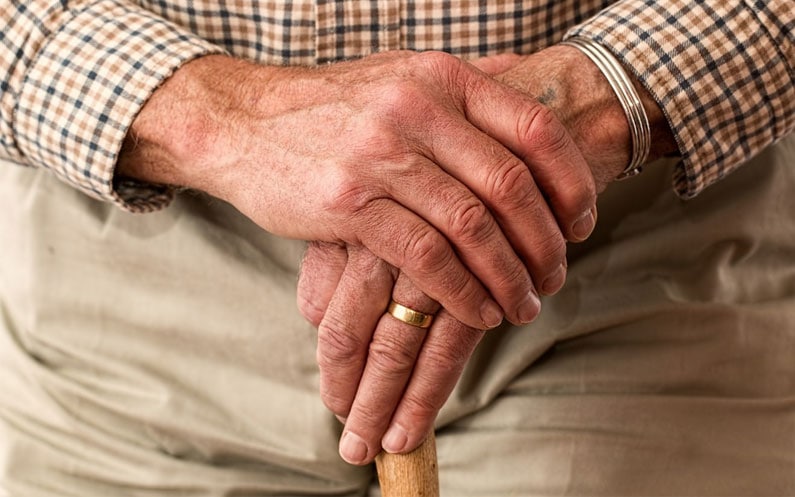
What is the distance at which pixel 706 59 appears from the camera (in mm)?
1012

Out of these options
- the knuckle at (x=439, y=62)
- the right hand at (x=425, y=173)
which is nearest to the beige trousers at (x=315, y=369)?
the right hand at (x=425, y=173)

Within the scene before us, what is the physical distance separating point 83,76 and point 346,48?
29cm

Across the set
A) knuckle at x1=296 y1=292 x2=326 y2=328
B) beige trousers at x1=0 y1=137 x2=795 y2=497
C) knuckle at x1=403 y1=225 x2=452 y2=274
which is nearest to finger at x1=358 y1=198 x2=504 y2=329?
knuckle at x1=403 y1=225 x2=452 y2=274

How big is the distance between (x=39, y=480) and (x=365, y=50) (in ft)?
2.08

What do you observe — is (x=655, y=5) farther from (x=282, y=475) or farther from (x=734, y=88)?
(x=282, y=475)

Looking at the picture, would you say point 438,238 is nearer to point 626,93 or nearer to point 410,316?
point 410,316

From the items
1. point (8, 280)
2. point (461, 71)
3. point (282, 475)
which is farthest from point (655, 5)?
point (8, 280)

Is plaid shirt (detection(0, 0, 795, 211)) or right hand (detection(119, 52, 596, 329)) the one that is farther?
plaid shirt (detection(0, 0, 795, 211))

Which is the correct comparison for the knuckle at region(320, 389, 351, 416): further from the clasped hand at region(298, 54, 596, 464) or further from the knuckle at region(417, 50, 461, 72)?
the knuckle at region(417, 50, 461, 72)

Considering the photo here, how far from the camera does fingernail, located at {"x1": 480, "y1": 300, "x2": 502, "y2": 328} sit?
93 centimetres

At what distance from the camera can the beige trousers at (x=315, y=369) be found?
113 cm

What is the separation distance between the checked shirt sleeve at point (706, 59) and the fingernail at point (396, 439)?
412 mm

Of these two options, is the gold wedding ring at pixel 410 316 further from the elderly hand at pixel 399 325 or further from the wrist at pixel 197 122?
the wrist at pixel 197 122

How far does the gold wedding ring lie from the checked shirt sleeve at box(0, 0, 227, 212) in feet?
1.14
